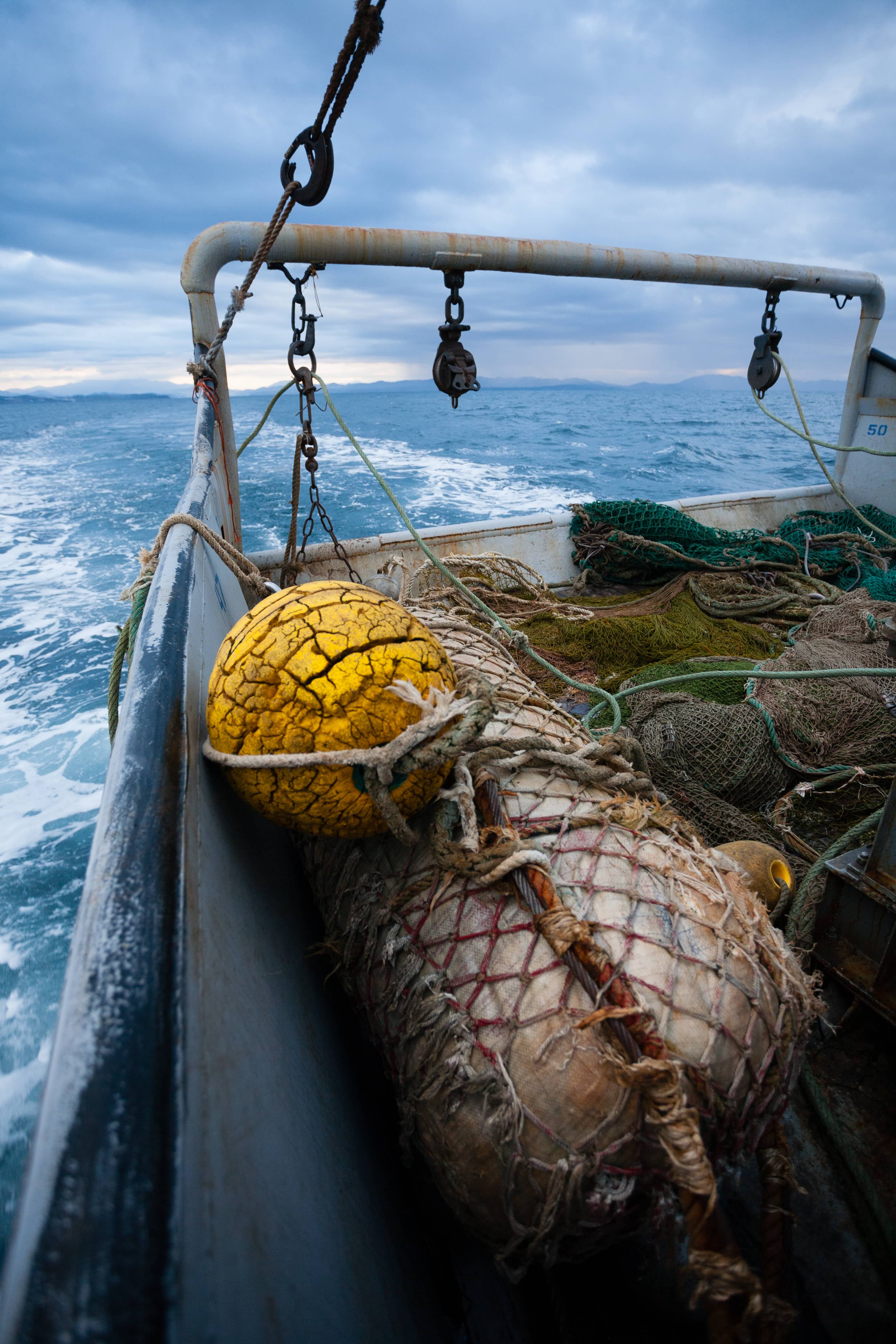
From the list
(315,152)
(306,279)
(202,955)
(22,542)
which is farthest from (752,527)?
(22,542)

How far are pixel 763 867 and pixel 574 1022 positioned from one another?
1.11 metres

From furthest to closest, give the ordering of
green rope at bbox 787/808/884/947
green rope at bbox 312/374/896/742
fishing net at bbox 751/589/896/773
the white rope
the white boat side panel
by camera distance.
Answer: the white boat side panel, fishing net at bbox 751/589/896/773, green rope at bbox 312/374/896/742, green rope at bbox 787/808/884/947, the white rope

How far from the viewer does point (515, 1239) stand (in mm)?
1022

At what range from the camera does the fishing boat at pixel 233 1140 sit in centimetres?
55

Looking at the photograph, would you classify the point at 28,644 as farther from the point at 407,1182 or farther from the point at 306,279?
the point at 407,1182

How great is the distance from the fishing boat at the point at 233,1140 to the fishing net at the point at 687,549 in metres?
3.75

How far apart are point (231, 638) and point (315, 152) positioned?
1.43 meters

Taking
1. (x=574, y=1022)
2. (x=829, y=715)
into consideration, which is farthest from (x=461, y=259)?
(x=574, y=1022)

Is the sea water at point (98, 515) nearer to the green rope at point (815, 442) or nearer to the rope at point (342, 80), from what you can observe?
the rope at point (342, 80)

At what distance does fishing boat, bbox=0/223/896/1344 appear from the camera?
545 millimetres

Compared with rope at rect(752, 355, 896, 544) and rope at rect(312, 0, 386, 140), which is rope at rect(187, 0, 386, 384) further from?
rope at rect(752, 355, 896, 544)

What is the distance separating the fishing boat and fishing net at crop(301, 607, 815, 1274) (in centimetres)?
18

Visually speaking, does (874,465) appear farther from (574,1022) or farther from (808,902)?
(574,1022)

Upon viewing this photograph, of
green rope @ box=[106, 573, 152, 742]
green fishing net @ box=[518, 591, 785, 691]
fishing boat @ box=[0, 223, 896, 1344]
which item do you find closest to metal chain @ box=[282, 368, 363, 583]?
fishing boat @ box=[0, 223, 896, 1344]
